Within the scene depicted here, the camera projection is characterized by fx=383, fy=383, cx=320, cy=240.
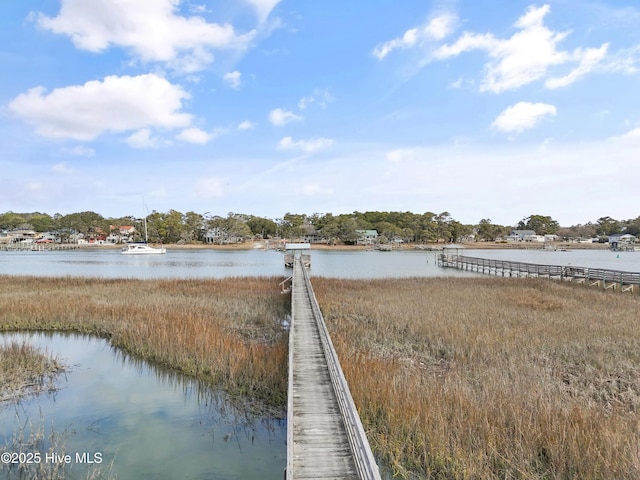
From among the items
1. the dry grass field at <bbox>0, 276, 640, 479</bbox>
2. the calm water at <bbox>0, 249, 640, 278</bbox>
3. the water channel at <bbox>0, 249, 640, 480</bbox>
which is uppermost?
the dry grass field at <bbox>0, 276, 640, 479</bbox>

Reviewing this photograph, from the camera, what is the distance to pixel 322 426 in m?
6.19

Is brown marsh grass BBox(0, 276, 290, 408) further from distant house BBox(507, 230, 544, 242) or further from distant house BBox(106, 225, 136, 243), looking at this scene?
distant house BBox(507, 230, 544, 242)

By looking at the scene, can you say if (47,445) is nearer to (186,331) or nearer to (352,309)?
(186,331)

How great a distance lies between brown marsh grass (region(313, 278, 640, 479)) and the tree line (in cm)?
9135

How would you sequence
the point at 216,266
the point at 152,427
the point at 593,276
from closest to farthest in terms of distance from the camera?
the point at 152,427 < the point at 593,276 < the point at 216,266

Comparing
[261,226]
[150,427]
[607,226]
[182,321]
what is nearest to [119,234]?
[261,226]

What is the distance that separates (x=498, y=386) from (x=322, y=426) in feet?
14.6

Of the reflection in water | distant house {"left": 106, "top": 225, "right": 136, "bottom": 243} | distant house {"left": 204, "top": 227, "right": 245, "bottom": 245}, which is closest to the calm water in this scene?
the reflection in water

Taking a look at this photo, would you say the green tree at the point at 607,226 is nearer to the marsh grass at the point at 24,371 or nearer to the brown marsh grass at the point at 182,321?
the brown marsh grass at the point at 182,321

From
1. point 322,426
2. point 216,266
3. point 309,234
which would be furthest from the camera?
point 309,234

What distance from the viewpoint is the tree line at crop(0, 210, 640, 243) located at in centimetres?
10688

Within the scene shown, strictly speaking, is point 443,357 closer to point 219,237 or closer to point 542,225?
point 219,237

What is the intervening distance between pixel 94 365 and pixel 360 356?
821cm

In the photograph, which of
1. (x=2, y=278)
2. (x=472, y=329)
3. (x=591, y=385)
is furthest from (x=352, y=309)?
(x=2, y=278)
